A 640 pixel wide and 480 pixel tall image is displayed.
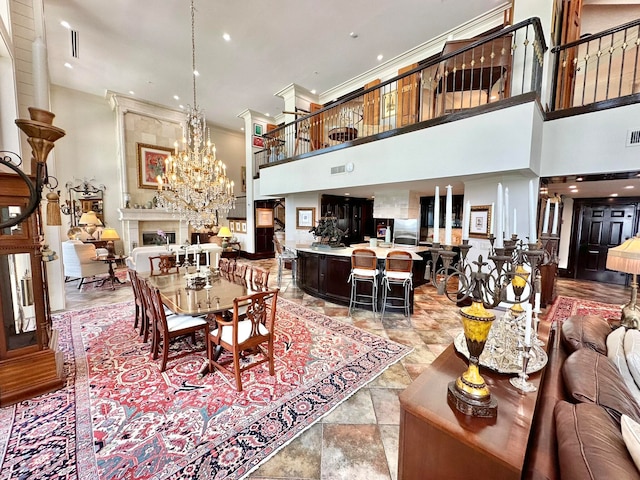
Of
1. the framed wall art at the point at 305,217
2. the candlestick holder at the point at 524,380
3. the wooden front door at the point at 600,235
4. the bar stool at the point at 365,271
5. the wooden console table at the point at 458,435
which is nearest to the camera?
the wooden console table at the point at 458,435

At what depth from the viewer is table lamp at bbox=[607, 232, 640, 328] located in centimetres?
208

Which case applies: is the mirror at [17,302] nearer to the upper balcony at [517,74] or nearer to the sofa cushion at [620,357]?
the sofa cushion at [620,357]

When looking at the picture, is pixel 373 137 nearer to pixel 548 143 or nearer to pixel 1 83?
pixel 548 143

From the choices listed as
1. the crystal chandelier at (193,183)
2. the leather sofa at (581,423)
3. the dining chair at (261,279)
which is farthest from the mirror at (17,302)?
the leather sofa at (581,423)

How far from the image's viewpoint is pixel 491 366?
1.41 metres

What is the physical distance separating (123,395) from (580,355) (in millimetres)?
3503

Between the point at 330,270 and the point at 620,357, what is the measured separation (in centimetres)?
380

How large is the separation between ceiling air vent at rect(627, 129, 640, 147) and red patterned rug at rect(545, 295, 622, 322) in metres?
2.64

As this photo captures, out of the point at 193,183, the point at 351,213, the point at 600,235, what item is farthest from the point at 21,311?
the point at 600,235

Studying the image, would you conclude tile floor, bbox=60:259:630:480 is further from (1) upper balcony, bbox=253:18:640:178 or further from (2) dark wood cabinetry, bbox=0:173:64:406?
(1) upper balcony, bbox=253:18:640:178

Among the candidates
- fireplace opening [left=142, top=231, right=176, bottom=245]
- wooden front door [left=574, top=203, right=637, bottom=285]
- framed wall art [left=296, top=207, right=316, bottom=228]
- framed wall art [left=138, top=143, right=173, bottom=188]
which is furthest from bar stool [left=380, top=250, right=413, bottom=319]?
framed wall art [left=138, top=143, right=173, bottom=188]

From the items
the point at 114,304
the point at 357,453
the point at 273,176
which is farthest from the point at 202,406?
the point at 273,176

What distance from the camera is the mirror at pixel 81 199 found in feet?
27.2

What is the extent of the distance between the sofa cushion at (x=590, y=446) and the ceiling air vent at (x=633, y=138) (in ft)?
12.7
